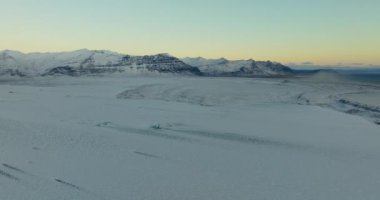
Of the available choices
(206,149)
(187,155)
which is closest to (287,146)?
(206,149)

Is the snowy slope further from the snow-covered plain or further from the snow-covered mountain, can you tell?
the snow-covered plain

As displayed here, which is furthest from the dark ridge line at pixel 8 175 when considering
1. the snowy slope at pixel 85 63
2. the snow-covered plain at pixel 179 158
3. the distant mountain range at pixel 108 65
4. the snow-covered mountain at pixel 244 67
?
the snow-covered mountain at pixel 244 67

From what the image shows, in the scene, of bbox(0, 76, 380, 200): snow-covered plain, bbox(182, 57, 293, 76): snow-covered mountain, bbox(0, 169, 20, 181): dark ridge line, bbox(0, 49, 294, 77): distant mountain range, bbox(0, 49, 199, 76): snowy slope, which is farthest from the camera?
bbox(182, 57, 293, 76): snow-covered mountain

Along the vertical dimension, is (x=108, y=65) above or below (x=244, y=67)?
above

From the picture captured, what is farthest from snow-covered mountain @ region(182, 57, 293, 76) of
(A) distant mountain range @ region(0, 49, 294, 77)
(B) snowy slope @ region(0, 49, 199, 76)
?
(B) snowy slope @ region(0, 49, 199, 76)

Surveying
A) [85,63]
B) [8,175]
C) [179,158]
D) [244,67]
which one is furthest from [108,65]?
[8,175]

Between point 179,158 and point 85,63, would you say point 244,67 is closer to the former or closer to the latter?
point 85,63

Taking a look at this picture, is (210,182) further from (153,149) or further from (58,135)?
(58,135)

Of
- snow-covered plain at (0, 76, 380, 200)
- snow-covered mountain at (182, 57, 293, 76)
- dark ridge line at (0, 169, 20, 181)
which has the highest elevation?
dark ridge line at (0, 169, 20, 181)
